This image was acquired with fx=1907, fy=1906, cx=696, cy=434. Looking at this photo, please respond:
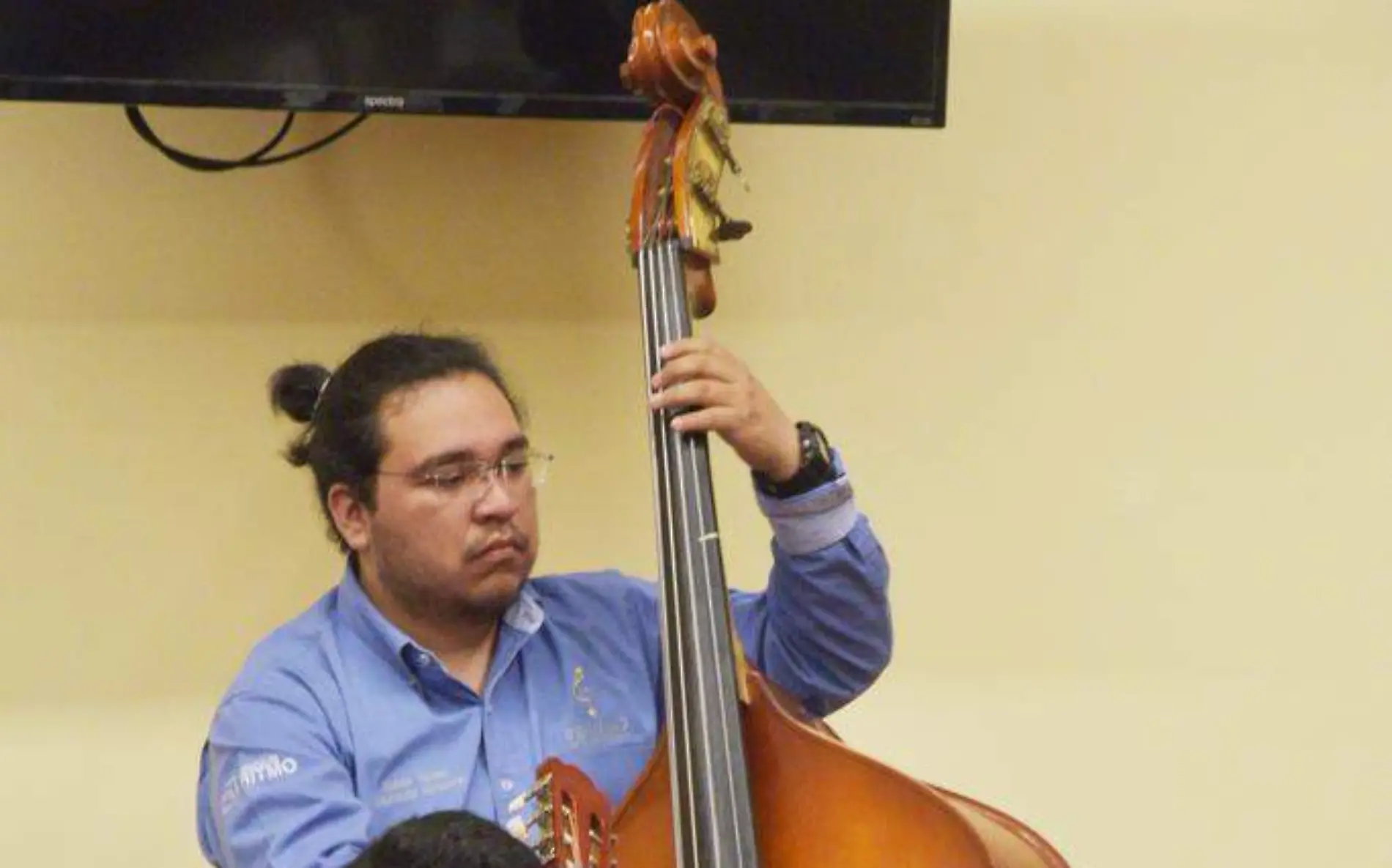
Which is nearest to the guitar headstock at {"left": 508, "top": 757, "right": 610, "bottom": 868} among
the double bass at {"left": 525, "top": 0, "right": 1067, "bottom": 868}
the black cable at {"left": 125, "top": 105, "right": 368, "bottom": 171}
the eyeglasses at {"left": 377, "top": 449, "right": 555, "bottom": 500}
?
the double bass at {"left": 525, "top": 0, "right": 1067, "bottom": 868}

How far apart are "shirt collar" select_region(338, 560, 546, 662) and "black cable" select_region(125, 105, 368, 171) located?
1.68ft

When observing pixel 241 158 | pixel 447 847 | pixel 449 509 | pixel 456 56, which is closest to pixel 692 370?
pixel 449 509

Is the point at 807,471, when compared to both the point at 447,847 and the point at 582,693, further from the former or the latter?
the point at 447,847

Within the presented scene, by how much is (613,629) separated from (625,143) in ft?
2.02

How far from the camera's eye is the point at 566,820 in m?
1.26

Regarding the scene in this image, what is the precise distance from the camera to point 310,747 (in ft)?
4.56

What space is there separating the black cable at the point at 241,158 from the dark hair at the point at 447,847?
1048mm

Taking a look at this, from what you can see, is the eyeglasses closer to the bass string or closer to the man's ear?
the man's ear

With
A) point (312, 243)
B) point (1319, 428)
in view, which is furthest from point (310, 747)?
point (1319, 428)

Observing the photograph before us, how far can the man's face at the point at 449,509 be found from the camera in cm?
147

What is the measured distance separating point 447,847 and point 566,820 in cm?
35

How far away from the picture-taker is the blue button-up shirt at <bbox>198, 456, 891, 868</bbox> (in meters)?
1.37

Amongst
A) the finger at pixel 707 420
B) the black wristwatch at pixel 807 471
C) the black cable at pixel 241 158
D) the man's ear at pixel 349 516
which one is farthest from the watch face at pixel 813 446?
the black cable at pixel 241 158

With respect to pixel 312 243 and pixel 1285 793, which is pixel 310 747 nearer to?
pixel 312 243
